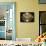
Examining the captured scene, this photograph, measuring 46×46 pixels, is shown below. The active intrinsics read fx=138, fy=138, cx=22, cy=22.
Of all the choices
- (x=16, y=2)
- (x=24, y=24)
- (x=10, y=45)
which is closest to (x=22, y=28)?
(x=24, y=24)

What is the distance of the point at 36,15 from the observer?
5.13 meters

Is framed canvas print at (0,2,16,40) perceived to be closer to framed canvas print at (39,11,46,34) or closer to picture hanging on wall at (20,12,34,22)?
picture hanging on wall at (20,12,34,22)

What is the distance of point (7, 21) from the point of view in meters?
5.24

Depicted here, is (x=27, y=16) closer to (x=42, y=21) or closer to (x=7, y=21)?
(x=42, y=21)

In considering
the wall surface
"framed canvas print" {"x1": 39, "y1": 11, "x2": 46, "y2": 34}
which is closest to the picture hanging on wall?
the wall surface

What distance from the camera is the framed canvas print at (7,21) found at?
5.18 meters

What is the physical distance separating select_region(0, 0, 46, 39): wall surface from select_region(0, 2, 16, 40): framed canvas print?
0.19 metres

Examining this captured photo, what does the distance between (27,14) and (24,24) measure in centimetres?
39

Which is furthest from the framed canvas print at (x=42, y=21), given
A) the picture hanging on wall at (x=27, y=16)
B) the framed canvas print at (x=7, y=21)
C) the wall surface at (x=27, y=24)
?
the framed canvas print at (x=7, y=21)

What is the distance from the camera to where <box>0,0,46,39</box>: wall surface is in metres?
5.11

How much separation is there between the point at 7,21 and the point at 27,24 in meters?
0.77

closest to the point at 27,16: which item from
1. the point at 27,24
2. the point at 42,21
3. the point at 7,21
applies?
the point at 27,24

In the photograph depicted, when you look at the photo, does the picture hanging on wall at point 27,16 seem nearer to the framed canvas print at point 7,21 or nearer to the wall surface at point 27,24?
the wall surface at point 27,24

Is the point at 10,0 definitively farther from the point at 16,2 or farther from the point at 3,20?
the point at 3,20
